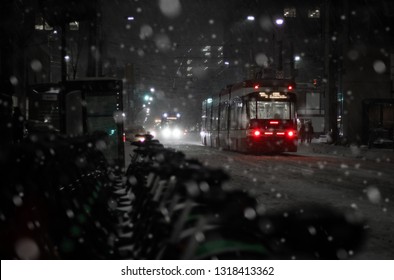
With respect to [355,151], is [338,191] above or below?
above

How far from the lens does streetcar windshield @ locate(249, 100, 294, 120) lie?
100 feet

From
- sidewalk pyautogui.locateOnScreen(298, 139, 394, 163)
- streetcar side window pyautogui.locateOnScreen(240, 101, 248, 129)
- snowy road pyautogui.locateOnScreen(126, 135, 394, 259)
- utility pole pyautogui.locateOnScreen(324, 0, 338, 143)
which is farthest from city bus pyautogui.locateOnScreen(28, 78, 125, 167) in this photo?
utility pole pyautogui.locateOnScreen(324, 0, 338, 143)

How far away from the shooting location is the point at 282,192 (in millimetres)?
13492

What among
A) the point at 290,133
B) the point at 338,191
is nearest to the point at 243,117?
the point at 290,133

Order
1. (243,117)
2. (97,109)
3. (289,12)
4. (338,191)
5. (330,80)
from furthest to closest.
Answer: (289,12)
(330,80)
(243,117)
(97,109)
(338,191)

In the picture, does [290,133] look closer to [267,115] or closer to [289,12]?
[267,115]

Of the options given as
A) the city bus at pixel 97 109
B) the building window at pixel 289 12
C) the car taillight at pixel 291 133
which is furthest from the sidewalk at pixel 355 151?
the building window at pixel 289 12

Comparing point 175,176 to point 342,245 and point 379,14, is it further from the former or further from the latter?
point 379,14

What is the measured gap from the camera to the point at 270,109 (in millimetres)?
30859

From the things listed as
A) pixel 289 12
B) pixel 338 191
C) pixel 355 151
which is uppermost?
pixel 289 12

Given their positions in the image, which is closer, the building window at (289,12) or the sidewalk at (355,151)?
the sidewalk at (355,151)

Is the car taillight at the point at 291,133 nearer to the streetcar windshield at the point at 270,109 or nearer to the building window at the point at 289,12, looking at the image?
the streetcar windshield at the point at 270,109

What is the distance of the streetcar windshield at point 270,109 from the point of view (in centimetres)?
3058

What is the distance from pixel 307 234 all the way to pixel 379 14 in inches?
1637
